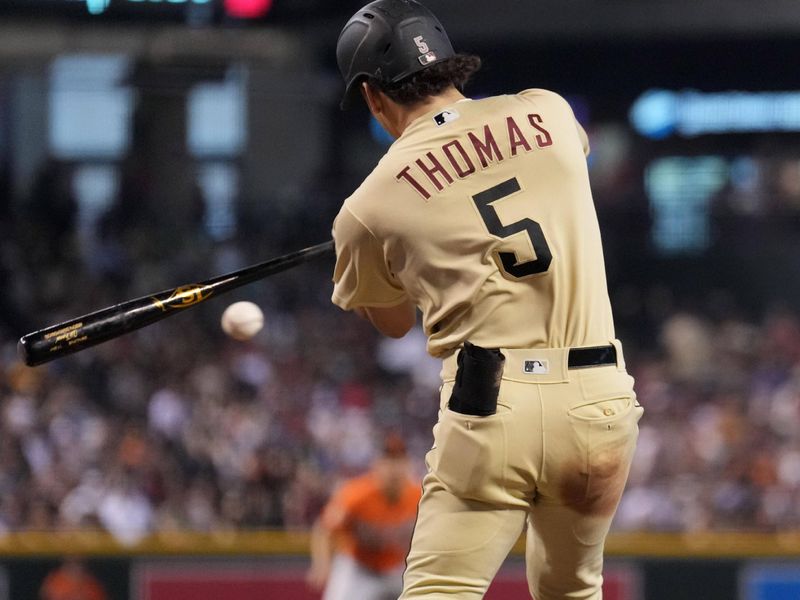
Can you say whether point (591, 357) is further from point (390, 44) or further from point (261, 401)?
point (261, 401)

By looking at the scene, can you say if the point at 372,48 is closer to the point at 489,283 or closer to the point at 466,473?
the point at 489,283

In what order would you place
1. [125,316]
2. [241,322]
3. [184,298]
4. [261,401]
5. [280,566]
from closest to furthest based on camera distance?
[125,316], [184,298], [241,322], [280,566], [261,401]

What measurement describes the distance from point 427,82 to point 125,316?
3.54 ft

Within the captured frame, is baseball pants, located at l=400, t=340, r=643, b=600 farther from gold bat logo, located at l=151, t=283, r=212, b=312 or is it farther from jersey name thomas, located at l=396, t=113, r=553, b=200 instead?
gold bat logo, located at l=151, t=283, r=212, b=312

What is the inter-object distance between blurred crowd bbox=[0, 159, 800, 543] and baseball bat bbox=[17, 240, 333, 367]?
569 centimetres

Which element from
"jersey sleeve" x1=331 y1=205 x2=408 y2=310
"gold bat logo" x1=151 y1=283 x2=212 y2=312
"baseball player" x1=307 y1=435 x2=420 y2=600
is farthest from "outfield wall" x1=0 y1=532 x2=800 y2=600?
"jersey sleeve" x1=331 y1=205 x2=408 y2=310

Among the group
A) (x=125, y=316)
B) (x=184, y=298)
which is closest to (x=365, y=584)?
(x=184, y=298)

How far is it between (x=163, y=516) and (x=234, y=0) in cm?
413

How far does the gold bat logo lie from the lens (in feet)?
12.2

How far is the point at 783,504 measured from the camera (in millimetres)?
10344

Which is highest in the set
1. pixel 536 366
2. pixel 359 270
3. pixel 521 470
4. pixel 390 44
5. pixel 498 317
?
pixel 390 44

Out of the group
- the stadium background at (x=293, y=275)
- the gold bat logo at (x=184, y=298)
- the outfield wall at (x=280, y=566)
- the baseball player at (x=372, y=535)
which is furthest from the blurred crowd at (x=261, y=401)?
the gold bat logo at (x=184, y=298)

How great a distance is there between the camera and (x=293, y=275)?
14250 millimetres

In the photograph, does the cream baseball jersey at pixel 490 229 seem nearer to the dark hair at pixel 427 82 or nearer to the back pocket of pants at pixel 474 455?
the dark hair at pixel 427 82
